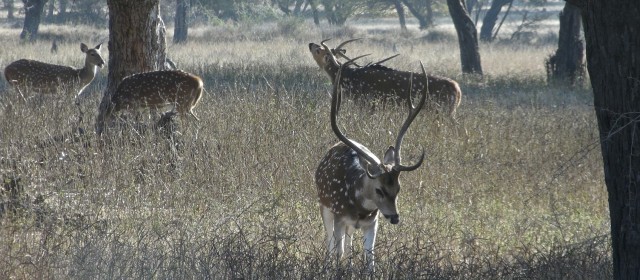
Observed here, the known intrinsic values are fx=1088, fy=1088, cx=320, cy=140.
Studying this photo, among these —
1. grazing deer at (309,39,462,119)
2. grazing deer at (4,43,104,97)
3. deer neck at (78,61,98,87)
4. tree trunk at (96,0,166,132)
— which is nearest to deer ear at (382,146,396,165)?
tree trunk at (96,0,166,132)

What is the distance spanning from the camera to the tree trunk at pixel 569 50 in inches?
837

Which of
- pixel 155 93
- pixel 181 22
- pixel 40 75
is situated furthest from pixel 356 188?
pixel 181 22

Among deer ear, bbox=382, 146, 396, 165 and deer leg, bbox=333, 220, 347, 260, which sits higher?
deer ear, bbox=382, 146, 396, 165

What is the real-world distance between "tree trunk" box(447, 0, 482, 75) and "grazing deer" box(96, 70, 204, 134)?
38.6 feet

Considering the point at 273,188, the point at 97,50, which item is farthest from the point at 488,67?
the point at 273,188

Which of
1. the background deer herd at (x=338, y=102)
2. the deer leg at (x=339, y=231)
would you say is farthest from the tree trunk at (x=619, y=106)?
the deer leg at (x=339, y=231)

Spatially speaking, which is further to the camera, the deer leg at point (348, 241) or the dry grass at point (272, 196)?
the deer leg at point (348, 241)

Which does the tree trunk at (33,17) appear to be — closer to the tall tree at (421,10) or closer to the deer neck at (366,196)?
the tall tree at (421,10)

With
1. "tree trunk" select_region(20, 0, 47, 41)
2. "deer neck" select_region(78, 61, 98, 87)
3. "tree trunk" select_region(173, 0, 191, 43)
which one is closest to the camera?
"deer neck" select_region(78, 61, 98, 87)

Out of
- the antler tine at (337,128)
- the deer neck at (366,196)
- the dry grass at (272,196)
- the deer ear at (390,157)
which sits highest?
the antler tine at (337,128)

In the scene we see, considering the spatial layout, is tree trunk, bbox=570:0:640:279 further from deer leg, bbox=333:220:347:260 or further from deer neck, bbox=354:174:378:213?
deer leg, bbox=333:220:347:260

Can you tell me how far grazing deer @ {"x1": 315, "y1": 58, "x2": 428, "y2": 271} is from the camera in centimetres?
662

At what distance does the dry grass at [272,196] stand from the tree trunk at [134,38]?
25.5 inches

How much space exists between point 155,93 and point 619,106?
7.22 meters
